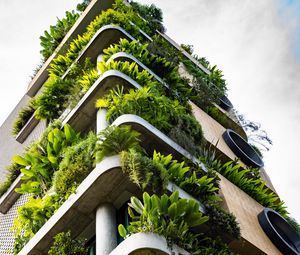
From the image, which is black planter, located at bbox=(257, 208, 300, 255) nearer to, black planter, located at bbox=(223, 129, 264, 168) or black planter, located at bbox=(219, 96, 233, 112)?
black planter, located at bbox=(223, 129, 264, 168)

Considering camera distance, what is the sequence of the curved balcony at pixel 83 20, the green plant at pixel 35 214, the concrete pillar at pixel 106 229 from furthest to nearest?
the curved balcony at pixel 83 20
the green plant at pixel 35 214
the concrete pillar at pixel 106 229

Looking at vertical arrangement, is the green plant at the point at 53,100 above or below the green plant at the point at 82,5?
below

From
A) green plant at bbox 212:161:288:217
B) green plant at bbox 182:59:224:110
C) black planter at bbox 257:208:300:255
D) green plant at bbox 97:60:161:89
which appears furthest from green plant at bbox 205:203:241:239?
green plant at bbox 182:59:224:110

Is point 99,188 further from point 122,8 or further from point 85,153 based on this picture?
point 122,8

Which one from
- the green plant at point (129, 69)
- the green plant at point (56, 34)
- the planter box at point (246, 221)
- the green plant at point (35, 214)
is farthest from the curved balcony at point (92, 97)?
the green plant at point (56, 34)

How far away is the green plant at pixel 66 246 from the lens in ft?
28.5

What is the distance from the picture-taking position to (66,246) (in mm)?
8734

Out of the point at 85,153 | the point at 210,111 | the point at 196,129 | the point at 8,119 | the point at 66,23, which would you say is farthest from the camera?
the point at 8,119

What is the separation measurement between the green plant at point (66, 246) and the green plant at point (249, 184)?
4201 millimetres

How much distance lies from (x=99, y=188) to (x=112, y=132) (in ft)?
3.32

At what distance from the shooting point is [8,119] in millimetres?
22734

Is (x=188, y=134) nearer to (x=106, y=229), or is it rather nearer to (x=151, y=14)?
(x=106, y=229)

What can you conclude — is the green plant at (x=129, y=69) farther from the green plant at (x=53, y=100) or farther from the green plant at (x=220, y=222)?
the green plant at (x=220, y=222)

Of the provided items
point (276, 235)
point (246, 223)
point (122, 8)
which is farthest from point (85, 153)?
point (122, 8)
